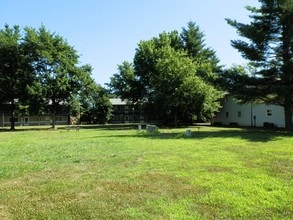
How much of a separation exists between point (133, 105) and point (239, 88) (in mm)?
32817

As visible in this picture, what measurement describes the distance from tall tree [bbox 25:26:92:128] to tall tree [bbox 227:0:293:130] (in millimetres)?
27311

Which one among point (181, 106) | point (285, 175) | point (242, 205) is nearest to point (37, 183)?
point (242, 205)

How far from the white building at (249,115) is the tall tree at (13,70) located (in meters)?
28.4

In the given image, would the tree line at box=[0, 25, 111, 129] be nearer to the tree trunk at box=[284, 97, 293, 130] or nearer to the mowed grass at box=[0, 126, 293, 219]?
the tree trunk at box=[284, 97, 293, 130]

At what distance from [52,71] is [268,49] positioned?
102 feet

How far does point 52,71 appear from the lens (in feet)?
162

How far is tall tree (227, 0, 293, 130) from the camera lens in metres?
27.3

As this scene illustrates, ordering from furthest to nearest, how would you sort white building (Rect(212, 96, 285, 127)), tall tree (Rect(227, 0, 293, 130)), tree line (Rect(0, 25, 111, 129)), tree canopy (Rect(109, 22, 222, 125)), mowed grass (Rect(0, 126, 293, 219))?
tree line (Rect(0, 25, 111, 129)), tree canopy (Rect(109, 22, 222, 125)), white building (Rect(212, 96, 285, 127)), tall tree (Rect(227, 0, 293, 130)), mowed grass (Rect(0, 126, 293, 219))

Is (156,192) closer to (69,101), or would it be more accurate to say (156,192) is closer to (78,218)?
(78,218)

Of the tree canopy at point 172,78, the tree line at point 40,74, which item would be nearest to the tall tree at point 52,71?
the tree line at point 40,74

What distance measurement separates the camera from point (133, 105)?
5928cm

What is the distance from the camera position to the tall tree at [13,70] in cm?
4778

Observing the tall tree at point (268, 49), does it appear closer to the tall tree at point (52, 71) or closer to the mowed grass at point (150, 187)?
the mowed grass at point (150, 187)

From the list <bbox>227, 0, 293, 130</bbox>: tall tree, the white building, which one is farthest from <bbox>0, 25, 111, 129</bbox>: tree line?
<bbox>227, 0, 293, 130</bbox>: tall tree
